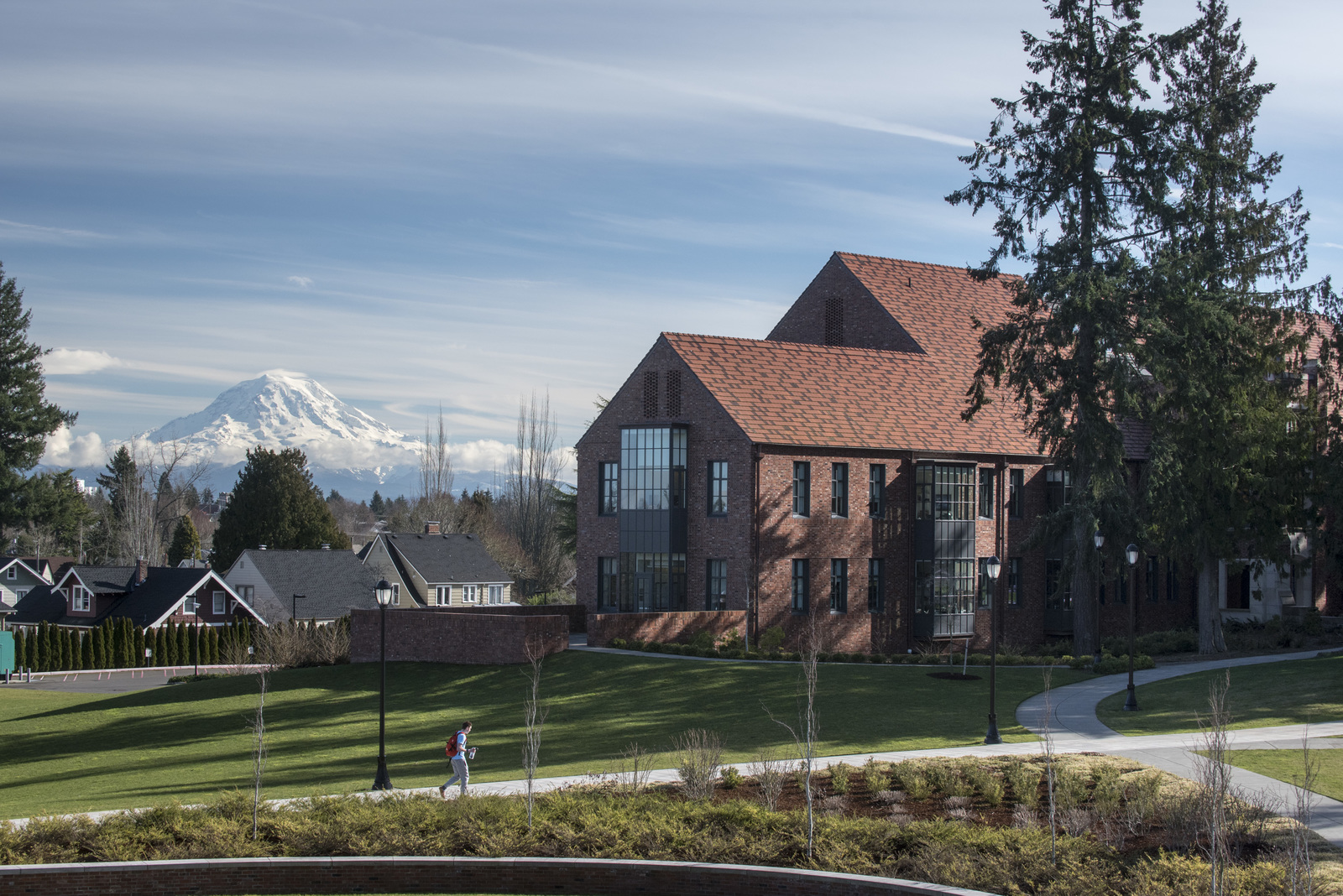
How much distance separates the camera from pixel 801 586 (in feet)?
126

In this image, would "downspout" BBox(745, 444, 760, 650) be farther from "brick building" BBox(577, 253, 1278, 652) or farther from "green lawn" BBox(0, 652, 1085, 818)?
"green lawn" BBox(0, 652, 1085, 818)

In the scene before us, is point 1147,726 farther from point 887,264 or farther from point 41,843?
point 887,264

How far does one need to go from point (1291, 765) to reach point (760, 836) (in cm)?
1042

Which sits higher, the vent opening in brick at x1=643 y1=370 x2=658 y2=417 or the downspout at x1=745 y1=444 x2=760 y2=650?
the vent opening in brick at x1=643 y1=370 x2=658 y2=417

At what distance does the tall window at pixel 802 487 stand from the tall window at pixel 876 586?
11.0ft

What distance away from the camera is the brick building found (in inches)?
1487

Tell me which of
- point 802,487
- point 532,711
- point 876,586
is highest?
point 802,487

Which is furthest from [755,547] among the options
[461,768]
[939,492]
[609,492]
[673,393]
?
[461,768]

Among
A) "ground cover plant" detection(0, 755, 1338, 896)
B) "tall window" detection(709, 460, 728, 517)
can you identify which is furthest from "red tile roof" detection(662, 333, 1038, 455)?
"ground cover plant" detection(0, 755, 1338, 896)

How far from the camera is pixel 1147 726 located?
2352cm

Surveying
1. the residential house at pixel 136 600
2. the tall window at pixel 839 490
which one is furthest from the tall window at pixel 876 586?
the residential house at pixel 136 600

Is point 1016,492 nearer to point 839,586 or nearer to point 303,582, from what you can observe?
point 839,586

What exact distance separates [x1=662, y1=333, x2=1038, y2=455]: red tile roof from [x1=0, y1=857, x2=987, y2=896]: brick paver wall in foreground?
2444 centimetres

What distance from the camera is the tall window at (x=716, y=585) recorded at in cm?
3784
